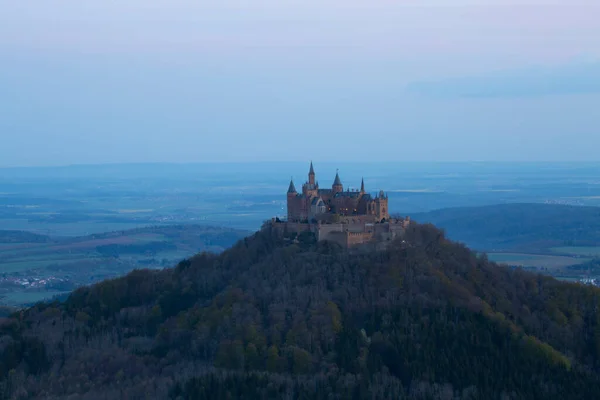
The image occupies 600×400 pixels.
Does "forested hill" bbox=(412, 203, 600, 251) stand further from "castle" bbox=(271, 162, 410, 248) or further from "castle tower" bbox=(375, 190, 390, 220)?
"castle" bbox=(271, 162, 410, 248)

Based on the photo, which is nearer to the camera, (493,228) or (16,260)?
(16,260)

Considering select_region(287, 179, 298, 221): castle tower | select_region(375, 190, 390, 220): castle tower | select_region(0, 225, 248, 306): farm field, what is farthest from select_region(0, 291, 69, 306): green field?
select_region(375, 190, 390, 220): castle tower

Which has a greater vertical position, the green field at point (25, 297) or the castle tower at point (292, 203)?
the castle tower at point (292, 203)

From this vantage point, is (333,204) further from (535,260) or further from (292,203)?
(535,260)

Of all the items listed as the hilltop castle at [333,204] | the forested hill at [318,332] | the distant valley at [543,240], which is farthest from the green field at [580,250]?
the hilltop castle at [333,204]

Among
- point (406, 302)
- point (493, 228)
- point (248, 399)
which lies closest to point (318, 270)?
point (406, 302)

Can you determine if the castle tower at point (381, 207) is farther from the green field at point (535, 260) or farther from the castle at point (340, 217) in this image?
the green field at point (535, 260)

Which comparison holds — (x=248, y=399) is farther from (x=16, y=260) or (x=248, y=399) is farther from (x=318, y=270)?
(x=16, y=260)
